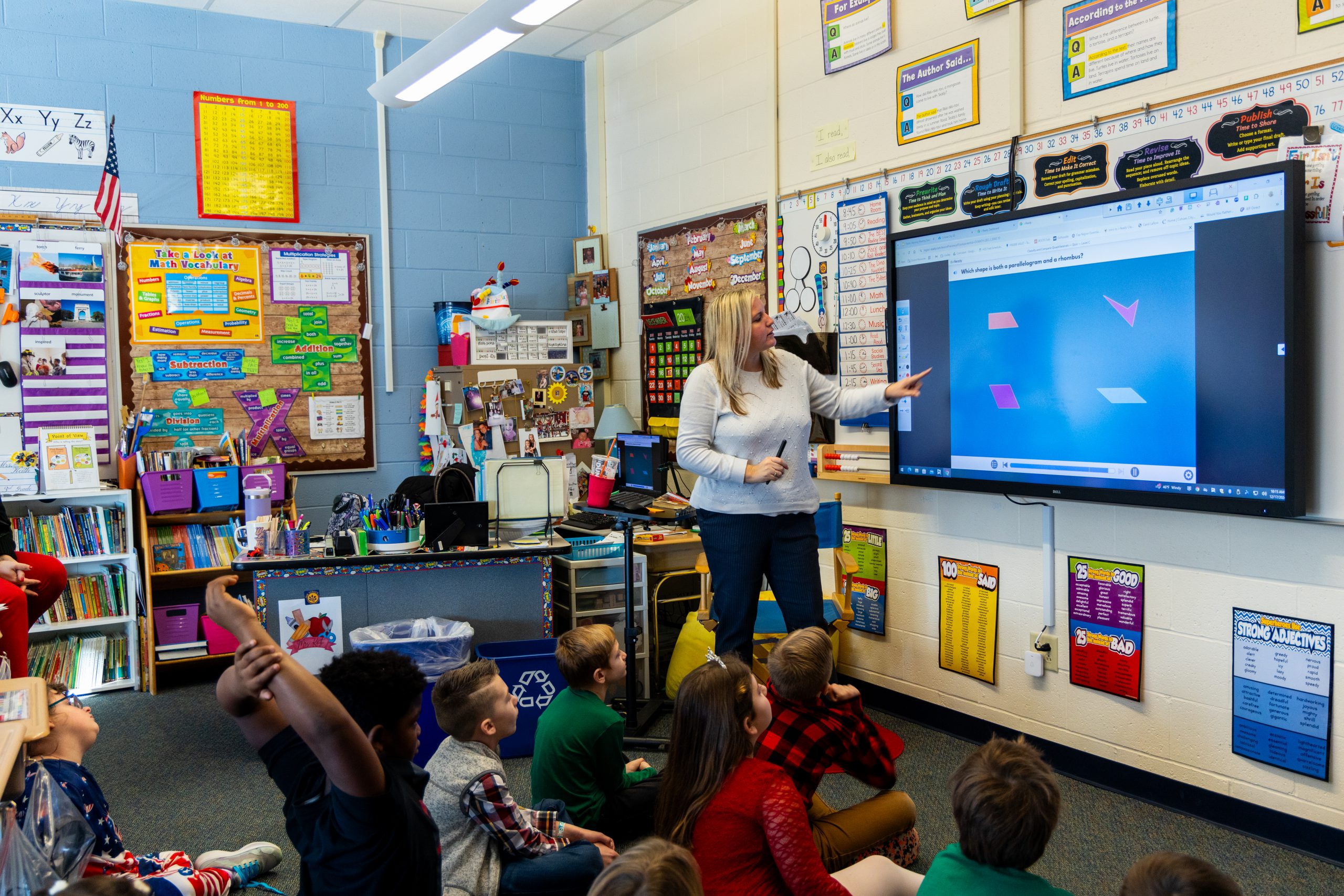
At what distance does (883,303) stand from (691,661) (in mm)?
1570

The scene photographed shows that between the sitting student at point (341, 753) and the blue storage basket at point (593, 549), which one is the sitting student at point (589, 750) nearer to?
the sitting student at point (341, 753)

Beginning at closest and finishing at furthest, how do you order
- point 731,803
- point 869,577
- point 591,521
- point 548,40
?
point 731,803
point 869,577
point 591,521
point 548,40

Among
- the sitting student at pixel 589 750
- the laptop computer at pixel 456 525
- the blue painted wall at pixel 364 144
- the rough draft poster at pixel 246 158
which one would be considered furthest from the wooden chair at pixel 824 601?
the rough draft poster at pixel 246 158

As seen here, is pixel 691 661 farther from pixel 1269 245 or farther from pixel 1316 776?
pixel 1269 245

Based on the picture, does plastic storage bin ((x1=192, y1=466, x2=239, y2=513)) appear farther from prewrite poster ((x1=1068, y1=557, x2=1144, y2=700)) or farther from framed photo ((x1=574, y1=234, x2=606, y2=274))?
prewrite poster ((x1=1068, y1=557, x2=1144, y2=700))

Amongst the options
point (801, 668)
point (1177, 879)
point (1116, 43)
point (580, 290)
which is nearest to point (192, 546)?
point (580, 290)

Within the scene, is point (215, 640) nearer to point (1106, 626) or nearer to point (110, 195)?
point (110, 195)

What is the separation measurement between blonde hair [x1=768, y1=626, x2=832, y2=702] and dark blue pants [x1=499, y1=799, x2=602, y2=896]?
57 centimetres

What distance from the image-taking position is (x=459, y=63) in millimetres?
4250

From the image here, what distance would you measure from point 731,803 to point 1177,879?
2.52ft

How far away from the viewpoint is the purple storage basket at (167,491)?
4.36 meters

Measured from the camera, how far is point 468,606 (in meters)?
3.67

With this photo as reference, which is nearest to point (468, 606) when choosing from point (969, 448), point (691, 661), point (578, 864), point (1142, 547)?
point (691, 661)

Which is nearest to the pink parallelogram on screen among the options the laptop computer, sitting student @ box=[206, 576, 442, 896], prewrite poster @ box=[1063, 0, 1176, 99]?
prewrite poster @ box=[1063, 0, 1176, 99]
